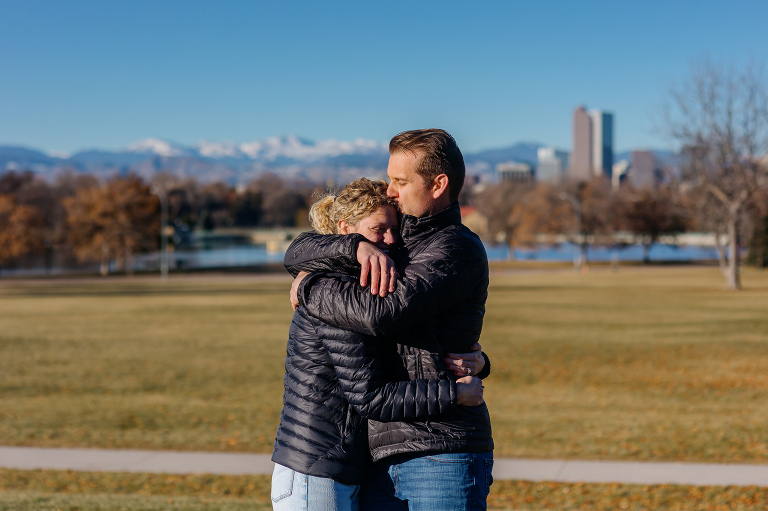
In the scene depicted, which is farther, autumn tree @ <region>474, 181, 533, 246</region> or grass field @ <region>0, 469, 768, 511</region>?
autumn tree @ <region>474, 181, 533, 246</region>

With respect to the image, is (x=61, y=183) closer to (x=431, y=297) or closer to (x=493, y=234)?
(x=493, y=234)

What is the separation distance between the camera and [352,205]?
2.86 meters

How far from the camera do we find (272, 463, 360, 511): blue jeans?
2.68m

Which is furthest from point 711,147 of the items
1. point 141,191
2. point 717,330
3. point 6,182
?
point 6,182

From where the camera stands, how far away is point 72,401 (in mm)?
12391

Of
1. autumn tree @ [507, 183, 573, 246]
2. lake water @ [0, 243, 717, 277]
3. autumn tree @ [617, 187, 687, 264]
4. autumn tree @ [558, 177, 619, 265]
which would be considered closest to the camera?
lake water @ [0, 243, 717, 277]

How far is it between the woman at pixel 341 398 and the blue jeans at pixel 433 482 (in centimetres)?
11

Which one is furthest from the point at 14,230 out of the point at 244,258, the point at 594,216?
the point at 594,216

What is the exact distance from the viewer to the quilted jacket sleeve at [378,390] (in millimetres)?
2578

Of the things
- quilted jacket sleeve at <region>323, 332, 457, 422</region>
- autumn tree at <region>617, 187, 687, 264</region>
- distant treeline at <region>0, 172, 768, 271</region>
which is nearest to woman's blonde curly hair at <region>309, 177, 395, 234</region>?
quilted jacket sleeve at <region>323, 332, 457, 422</region>

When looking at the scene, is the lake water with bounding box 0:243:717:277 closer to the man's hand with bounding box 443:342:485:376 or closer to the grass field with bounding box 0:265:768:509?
the grass field with bounding box 0:265:768:509

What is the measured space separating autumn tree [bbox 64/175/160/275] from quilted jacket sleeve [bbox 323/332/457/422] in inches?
2668

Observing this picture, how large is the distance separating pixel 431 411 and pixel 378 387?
0.63ft

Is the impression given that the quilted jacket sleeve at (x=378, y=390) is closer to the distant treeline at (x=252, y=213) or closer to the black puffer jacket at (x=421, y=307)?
the black puffer jacket at (x=421, y=307)
